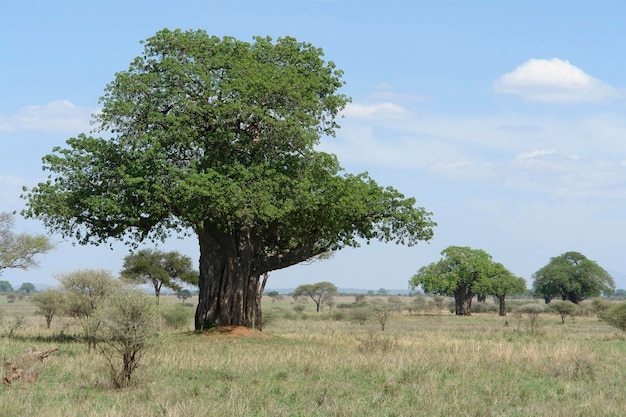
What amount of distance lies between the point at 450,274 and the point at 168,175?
6362cm

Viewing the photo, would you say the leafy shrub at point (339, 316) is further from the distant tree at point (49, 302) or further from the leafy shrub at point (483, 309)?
the leafy shrub at point (483, 309)

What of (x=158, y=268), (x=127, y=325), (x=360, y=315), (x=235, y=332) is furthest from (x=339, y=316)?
(x=127, y=325)

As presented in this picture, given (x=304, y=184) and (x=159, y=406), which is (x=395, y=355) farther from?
(x=159, y=406)

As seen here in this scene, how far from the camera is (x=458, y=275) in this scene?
283 feet

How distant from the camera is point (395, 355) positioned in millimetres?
22188

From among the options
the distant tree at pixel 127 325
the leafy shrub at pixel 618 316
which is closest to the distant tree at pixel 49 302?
the distant tree at pixel 127 325

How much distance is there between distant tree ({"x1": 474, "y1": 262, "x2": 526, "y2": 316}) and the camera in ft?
277

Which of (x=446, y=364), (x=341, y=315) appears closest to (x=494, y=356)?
(x=446, y=364)

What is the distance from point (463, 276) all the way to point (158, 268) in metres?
40.9

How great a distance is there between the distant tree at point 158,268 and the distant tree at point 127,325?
137ft

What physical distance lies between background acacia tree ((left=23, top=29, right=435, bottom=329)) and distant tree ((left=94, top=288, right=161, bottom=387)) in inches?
365

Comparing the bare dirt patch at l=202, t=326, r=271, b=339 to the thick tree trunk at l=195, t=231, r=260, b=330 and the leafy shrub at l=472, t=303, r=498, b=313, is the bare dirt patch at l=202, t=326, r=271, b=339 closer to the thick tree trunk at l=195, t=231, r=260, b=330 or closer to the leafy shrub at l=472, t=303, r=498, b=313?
the thick tree trunk at l=195, t=231, r=260, b=330

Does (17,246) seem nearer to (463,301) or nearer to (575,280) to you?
(463,301)

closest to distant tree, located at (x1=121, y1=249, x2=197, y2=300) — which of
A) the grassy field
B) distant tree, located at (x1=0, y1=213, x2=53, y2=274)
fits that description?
distant tree, located at (x1=0, y1=213, x2=53, y2=274)
